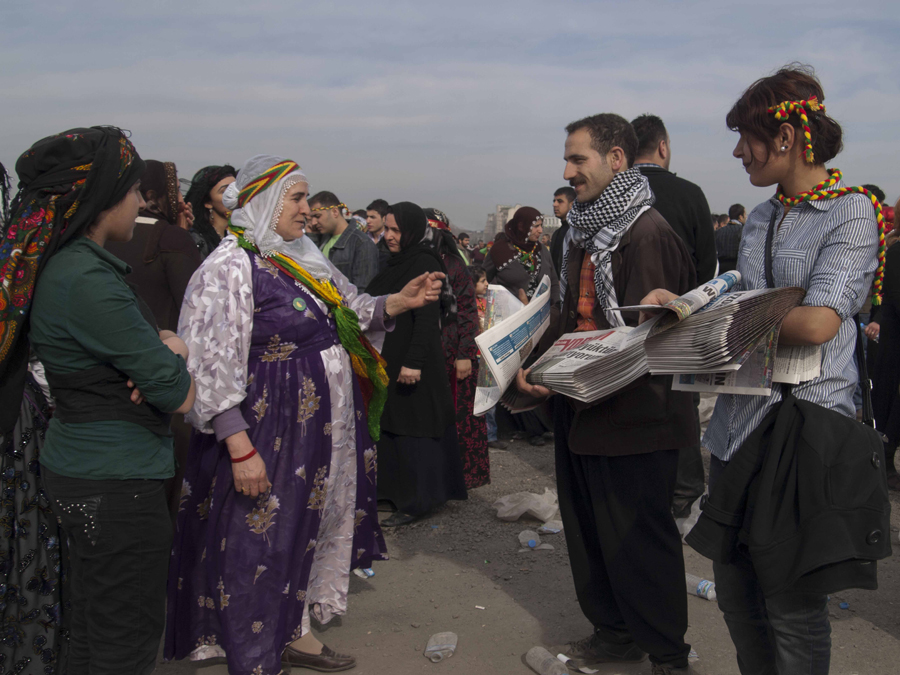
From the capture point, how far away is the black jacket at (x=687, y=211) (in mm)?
4203

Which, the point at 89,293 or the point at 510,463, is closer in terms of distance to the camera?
the point at 89,293

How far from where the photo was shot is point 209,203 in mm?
4359

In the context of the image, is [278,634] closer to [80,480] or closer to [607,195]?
[80,480]

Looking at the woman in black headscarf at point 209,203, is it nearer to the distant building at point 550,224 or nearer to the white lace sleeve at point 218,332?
the white lace sleeve at point 218,332

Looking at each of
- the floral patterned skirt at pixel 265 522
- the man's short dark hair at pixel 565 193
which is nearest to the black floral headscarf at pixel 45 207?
the floral patterned skirt at pixel 265 522

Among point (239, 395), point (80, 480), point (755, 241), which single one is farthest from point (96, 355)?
point (755, 241)

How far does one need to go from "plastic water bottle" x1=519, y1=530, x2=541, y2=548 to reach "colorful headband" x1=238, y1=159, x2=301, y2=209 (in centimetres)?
272

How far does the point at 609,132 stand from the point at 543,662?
2.17 m

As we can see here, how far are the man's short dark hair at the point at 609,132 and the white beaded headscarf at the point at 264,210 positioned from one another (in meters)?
1.19

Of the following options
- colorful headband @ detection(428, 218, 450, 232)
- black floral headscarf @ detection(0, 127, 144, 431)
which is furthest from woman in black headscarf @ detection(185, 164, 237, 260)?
black floral headscarf @ detection(0, 127, 144, 431)

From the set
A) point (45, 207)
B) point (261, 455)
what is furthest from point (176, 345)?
point (261, 455)

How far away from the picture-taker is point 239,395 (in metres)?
2.70

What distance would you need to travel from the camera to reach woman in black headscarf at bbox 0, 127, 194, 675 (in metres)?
2.03

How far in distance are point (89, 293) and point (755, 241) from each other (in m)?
2.00
